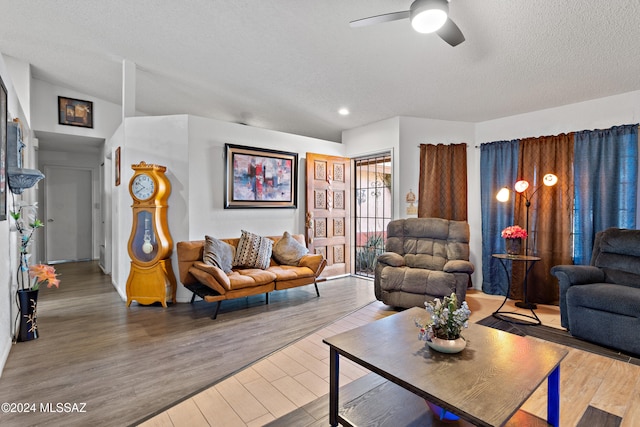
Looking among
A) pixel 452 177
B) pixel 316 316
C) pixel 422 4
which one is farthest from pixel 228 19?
pixel 452 177

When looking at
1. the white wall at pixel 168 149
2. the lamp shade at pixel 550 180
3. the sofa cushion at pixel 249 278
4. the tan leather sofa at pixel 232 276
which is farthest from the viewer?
the white wall at pixel 168 149

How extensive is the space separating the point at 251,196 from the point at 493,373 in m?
3.68

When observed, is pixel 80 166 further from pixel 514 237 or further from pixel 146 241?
pixel 514 237

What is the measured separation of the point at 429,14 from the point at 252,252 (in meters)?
3.18

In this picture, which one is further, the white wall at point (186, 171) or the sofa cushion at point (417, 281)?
the white wall at point (186, 171)

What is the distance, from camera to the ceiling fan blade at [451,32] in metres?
2.12

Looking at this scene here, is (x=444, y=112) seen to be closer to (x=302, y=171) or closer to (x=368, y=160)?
(x=368, y=160)

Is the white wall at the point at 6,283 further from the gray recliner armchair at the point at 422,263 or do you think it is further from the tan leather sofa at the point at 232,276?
the gray recliner armchair at the point at 422,263

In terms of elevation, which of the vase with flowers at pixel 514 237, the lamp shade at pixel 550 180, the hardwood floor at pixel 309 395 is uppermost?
the lamp shade at pixel 550 180

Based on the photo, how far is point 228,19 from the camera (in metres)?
2.78

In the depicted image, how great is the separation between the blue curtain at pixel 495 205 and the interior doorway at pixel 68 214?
314 inches

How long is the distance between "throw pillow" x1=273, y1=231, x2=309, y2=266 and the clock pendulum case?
4.64ft

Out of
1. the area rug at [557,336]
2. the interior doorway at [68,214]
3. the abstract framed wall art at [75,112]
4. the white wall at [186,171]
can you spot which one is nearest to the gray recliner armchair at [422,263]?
the area rug at [557,336]

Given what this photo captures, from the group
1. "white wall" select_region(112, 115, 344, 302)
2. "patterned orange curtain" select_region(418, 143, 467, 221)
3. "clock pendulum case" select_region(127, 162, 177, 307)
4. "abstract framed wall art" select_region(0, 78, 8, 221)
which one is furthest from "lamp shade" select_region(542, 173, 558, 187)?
"abstract framed wall art" select_region(0, 78, 8, 221)
